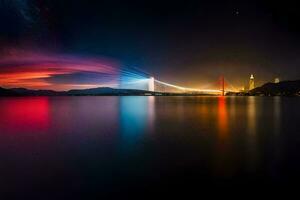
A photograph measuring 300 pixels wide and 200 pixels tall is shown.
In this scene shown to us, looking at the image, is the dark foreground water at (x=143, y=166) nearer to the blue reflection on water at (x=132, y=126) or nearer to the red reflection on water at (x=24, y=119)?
the blue reflection on water at (x=132, y=126)

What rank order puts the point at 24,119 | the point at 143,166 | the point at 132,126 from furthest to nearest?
the point at 24,119, the point at 132,126, the point at 143,166

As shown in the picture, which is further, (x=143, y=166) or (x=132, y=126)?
(x=132, y=126)

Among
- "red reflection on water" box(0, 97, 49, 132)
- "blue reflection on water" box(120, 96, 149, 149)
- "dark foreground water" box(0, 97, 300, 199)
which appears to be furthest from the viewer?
"red reflection on water" box(0, 97, 49, 132)

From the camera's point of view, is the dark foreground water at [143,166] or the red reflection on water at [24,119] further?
the red reflection on water at [24,119]

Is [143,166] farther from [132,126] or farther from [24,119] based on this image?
[24,119]

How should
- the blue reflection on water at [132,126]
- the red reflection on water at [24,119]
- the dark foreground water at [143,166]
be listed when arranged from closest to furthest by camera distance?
1. the dark foreground water at [143,166]
2. the blue reflection on water at [132,126]
3. the red reflection on water at [24,119]

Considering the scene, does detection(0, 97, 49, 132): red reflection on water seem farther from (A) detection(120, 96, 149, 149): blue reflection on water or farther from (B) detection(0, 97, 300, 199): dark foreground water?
(B) detection(0, 97, 300, 199): dark foreground water

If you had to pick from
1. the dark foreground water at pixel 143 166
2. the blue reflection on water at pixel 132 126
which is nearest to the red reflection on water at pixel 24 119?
the blue reflection on water at pixel 132 126

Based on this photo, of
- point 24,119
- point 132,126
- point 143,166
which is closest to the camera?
point 143,166

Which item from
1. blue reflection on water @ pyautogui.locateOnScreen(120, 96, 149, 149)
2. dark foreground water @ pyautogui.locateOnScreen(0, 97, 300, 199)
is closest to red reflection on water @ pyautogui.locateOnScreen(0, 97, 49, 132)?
blue reflection on water @ pyautogui.locateOnScreen(120, 96, 149, 149)

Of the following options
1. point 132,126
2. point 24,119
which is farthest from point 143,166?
point 24,119

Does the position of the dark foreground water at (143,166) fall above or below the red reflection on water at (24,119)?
above

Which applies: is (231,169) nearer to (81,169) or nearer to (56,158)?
(81,169)

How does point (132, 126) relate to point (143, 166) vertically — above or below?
below
